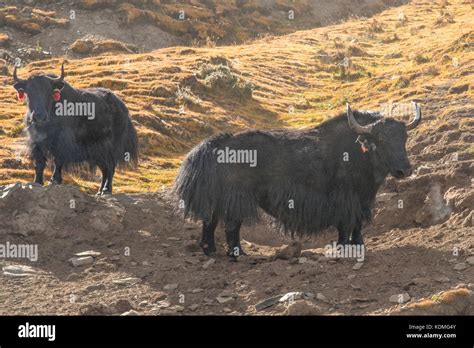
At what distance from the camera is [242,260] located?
40.8 feet

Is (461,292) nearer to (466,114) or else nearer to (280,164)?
(280,164)

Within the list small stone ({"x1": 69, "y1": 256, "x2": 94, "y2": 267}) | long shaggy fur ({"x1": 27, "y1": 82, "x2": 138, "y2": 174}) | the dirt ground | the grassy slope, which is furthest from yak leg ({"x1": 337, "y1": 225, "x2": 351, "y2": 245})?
the grassy slope

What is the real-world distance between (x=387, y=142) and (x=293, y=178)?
1.61 meters

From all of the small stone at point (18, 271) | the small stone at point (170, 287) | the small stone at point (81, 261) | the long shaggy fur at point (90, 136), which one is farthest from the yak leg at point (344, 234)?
the long shaggy fur at point (90, 136)

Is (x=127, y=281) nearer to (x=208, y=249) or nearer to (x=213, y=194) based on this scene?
(x=208, y=249)

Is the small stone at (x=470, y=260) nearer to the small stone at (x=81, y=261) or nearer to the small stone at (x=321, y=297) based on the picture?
the small stone at (x=321, y=297)

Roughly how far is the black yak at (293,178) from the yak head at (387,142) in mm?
16

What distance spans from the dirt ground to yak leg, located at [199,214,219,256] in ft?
0.85

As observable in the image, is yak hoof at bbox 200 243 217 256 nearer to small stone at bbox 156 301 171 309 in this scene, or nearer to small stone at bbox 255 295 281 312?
small stone at bbox 156 301 171 309

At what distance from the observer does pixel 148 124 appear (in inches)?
1013

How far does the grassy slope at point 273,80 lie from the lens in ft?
75.8

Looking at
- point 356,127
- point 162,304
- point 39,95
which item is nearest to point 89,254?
point 162,304

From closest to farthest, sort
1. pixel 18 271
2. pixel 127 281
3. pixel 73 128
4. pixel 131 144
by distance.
Result: pixel 127 281, pixel 18 271, pixel 73 128, pixel 131 144

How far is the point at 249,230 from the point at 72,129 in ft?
13.3
